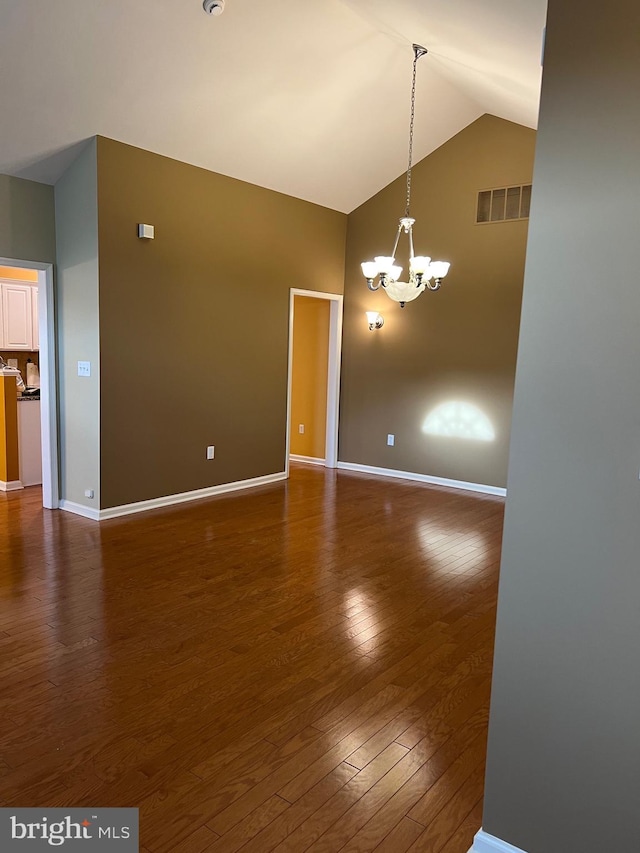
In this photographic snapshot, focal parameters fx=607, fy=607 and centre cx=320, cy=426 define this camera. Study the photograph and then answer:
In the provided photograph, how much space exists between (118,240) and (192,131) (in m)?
1.08

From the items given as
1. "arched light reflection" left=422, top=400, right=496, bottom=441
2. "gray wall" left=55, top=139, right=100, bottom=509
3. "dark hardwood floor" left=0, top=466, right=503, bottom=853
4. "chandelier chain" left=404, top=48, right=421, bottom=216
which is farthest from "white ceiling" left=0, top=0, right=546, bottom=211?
"dark hardwood floor" left=0, top=466, right=503, bottom=853

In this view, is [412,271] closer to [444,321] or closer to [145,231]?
[444,321]

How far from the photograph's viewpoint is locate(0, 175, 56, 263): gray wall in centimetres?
475

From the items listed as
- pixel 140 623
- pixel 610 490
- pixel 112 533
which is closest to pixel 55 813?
pixel 140 623

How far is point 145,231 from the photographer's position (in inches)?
198

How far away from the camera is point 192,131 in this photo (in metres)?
4.95

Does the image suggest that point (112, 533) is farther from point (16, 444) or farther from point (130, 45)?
point (130, 45)

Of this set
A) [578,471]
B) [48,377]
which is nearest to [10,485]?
[48,377]

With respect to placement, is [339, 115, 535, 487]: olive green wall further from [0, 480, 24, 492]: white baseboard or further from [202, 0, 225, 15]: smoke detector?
[0, 480, 24, 492]: white baseboard

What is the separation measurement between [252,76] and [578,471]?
4.20 meters

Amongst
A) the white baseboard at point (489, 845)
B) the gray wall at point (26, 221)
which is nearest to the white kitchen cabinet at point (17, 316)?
the gray wall at point (26, 221)

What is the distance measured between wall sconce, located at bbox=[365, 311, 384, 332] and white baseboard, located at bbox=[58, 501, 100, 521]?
12.2 feet

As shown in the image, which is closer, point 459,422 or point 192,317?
point 192,317

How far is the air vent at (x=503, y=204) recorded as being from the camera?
6.01 m
